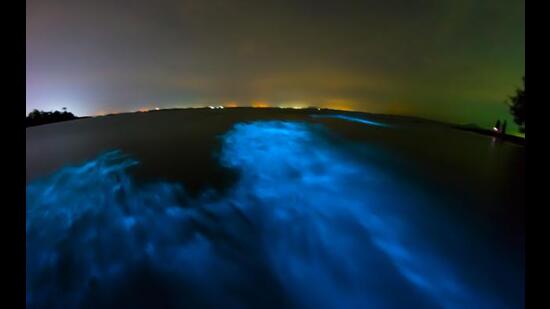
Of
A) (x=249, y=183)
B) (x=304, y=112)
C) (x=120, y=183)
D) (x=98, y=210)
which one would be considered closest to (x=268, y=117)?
(x=304, y=112)

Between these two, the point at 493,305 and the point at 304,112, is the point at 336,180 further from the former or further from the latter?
the point at 304,112

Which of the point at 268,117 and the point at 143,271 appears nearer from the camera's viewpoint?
the point at 143,271

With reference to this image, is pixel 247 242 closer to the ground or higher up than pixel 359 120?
closer to the ground

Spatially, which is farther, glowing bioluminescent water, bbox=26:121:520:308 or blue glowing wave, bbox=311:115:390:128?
blue glowing wave, bbox=311:115:390:128

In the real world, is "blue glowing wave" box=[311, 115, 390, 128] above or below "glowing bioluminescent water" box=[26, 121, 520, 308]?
above

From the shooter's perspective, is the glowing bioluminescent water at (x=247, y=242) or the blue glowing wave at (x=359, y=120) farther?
the blue glowing wave at (x=359, y=120)

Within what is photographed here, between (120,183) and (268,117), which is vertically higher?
(268,117)

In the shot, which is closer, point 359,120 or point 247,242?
point 247,242

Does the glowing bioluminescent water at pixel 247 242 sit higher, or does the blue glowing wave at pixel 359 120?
the blue glowing wave at pixel 359 120
